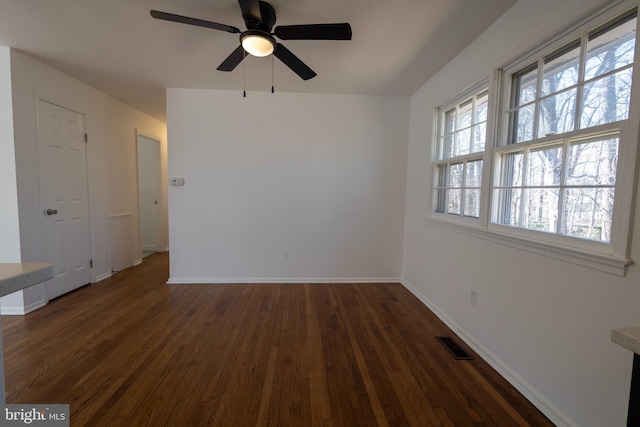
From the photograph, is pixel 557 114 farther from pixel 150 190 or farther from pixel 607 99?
pixel 150 190

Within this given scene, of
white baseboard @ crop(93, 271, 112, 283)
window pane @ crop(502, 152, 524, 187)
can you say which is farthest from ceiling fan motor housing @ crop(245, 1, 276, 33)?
white baseboard @ crop(93, 271, 112, 283)

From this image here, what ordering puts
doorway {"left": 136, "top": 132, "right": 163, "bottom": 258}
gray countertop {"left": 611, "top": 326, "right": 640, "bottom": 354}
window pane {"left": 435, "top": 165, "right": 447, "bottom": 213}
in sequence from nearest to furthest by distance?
gray countertop {"left": 611, "top": 326, "right": 640, "bottom": 354} → window pane {"left": 435, "top": 165, "right": 447, "bottom": 213} → doorway {"left": 136, "top": 132, "right": 163, "bottom": 258}

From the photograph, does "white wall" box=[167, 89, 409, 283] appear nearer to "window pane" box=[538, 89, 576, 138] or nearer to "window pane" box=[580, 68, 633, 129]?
"window pane" box=[538, 89, 576, 138]

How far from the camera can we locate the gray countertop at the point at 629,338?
2.33 ft

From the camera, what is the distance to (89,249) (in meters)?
3.33

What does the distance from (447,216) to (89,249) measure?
438cm

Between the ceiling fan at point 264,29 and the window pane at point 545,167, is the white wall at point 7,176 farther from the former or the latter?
the window pane at point 545,167

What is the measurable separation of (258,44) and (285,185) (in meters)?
1.85

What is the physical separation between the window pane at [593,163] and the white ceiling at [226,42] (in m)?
1.15

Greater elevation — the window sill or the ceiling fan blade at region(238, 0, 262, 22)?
the ceiling fan blade at region(238, 0, 262, 22)

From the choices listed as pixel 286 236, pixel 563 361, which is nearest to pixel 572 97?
pixel 563 361

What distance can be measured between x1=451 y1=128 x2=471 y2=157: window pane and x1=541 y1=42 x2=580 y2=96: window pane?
763 millimetres

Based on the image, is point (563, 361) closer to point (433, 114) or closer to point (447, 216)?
point (447, 216)

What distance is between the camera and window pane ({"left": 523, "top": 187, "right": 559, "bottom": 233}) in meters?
1.54
